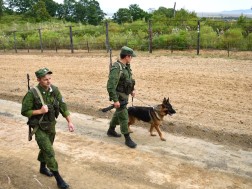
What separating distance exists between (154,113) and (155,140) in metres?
0.62

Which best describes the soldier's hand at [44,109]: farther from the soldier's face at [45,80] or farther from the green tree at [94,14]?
the green tree at [94,14]

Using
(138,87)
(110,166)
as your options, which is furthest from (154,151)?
(138,87)

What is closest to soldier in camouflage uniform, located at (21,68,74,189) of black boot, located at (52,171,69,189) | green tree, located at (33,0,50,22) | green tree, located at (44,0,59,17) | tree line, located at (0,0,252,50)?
black boot, located at (52,171,69,189)

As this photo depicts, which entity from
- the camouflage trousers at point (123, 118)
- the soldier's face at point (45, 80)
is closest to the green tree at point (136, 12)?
the camouflage trousers at point (123, 118)

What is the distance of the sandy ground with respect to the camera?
5906 millimetres

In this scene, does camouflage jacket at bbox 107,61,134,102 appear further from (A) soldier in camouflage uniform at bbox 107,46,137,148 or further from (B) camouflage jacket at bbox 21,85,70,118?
(B) camouflage jacket at bbox 21,85,70,118

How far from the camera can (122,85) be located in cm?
713

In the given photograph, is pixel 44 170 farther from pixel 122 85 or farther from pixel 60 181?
pixel 122 85

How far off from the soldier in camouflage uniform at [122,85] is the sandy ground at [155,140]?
20.9 inches

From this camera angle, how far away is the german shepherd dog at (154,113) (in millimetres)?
7273

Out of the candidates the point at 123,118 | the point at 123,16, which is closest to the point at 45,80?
the point at 123,118

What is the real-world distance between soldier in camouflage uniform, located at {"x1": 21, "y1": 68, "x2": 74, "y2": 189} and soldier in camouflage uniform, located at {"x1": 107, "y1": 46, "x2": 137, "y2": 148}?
144 cm

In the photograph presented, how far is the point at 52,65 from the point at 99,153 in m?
12.0

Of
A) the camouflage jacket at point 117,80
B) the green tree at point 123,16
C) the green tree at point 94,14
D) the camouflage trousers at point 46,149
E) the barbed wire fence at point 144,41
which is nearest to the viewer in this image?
the camouflage trousers at point 46,149
